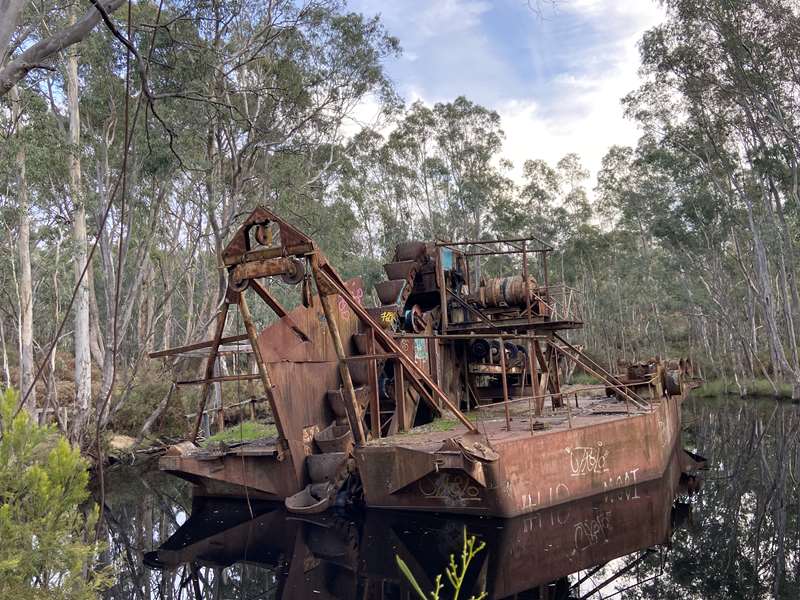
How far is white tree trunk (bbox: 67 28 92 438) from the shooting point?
17.9 meters

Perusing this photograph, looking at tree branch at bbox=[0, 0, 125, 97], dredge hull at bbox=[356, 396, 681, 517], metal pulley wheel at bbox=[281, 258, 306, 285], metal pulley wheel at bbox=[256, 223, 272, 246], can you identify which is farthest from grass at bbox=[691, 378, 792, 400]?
tree branch at bbox=[0, 0, 125, 97]

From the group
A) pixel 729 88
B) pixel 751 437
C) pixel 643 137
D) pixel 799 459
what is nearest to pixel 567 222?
pixel 643 137

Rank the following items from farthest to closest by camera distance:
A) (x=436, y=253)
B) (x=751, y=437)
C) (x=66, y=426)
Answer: (x=751, y=437), (x=66, y=426), (x=436, y=253)

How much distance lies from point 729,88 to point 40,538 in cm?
2705

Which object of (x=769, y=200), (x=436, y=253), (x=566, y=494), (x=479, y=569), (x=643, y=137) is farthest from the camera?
(x=643, y=137)

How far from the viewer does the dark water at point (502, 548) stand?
7.81 meters

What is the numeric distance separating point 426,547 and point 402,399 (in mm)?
4095

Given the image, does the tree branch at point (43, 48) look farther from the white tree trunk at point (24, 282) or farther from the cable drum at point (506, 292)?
the white tree trunk at point (24, 282)

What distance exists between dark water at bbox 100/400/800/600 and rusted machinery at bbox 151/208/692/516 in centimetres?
50

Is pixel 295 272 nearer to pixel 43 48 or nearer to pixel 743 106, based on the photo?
pixel 43 48

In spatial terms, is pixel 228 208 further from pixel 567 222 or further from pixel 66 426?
pixel 567 222

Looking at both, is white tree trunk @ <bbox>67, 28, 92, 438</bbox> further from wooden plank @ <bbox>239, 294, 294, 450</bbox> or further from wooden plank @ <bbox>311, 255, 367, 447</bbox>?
wooden plank @ <bbox>311, 255, 367, 447</bbox>

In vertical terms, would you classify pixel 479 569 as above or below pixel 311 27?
below

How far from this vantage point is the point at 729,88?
24.7 metres
